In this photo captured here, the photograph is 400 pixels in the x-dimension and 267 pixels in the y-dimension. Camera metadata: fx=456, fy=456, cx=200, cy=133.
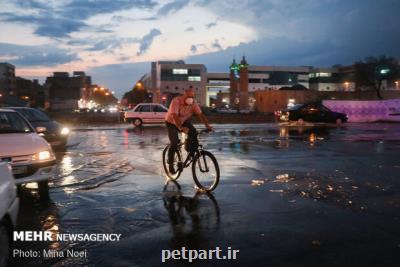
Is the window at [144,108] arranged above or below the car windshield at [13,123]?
above

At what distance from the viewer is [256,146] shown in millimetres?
16938

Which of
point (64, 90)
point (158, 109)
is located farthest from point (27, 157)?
point (64, 90)

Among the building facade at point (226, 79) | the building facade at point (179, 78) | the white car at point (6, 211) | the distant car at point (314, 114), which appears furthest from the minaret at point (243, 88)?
the white car at point (6, 211)

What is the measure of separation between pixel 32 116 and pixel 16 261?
1287 cm

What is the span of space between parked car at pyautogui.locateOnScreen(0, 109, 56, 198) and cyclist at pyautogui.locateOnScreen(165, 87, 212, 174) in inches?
98.5

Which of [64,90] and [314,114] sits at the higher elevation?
[64,90]

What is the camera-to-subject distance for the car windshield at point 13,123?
8.72 metres

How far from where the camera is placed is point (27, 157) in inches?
301

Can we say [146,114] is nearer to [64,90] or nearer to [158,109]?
[158,109]

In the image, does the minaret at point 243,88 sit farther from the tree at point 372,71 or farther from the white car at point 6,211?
the white car at point 6,211

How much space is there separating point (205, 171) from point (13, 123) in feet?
13.0

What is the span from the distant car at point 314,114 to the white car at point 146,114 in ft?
31.0

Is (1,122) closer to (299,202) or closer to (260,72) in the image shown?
(299,202)

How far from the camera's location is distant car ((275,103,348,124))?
32812mm
